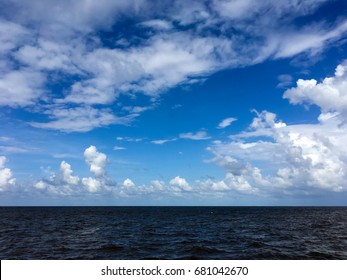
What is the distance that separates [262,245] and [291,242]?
259 inches

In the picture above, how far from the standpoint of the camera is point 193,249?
36531 mm

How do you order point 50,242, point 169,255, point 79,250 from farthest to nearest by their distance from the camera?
point 50,242 → point 79,250 → point 169,255

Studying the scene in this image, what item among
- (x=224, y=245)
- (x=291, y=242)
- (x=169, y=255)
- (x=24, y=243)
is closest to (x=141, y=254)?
(x=169, y=255)

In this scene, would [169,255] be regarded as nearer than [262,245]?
Yes
